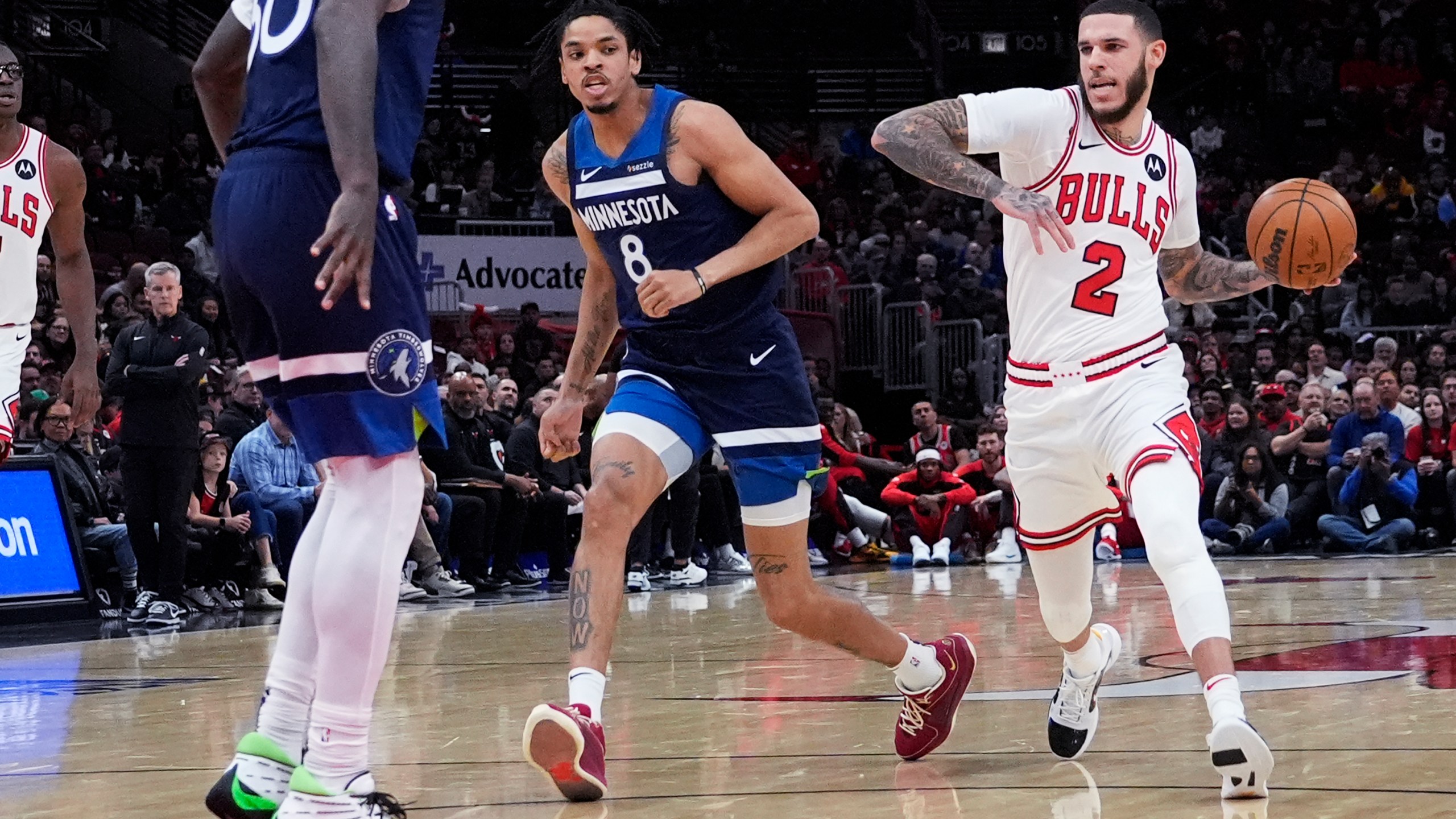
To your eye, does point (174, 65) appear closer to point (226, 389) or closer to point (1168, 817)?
point (226, 389)

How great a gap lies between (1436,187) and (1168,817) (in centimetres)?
2355

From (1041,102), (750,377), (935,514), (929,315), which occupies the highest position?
(1041,102)

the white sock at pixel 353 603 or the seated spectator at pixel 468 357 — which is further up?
the white sock at pixel 353 603

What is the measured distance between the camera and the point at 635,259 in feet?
16.6

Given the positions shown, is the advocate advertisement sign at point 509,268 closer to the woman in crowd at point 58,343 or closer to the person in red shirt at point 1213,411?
the woman in crowd at point 58,343

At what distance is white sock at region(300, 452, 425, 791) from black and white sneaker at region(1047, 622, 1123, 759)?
2.06 metres

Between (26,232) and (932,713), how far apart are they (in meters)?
4.41

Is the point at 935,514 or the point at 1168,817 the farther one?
the point at 935,514

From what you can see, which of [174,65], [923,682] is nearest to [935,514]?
[923,682]

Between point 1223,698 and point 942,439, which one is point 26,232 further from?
point 942,439

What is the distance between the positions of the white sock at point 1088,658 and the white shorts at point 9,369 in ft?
14.5

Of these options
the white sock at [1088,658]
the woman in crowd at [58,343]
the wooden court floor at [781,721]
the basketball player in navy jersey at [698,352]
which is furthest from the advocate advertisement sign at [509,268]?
the white sock at [1088,658]

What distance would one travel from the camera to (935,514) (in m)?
16.7

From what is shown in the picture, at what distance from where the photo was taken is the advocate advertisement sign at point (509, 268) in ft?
66.2
